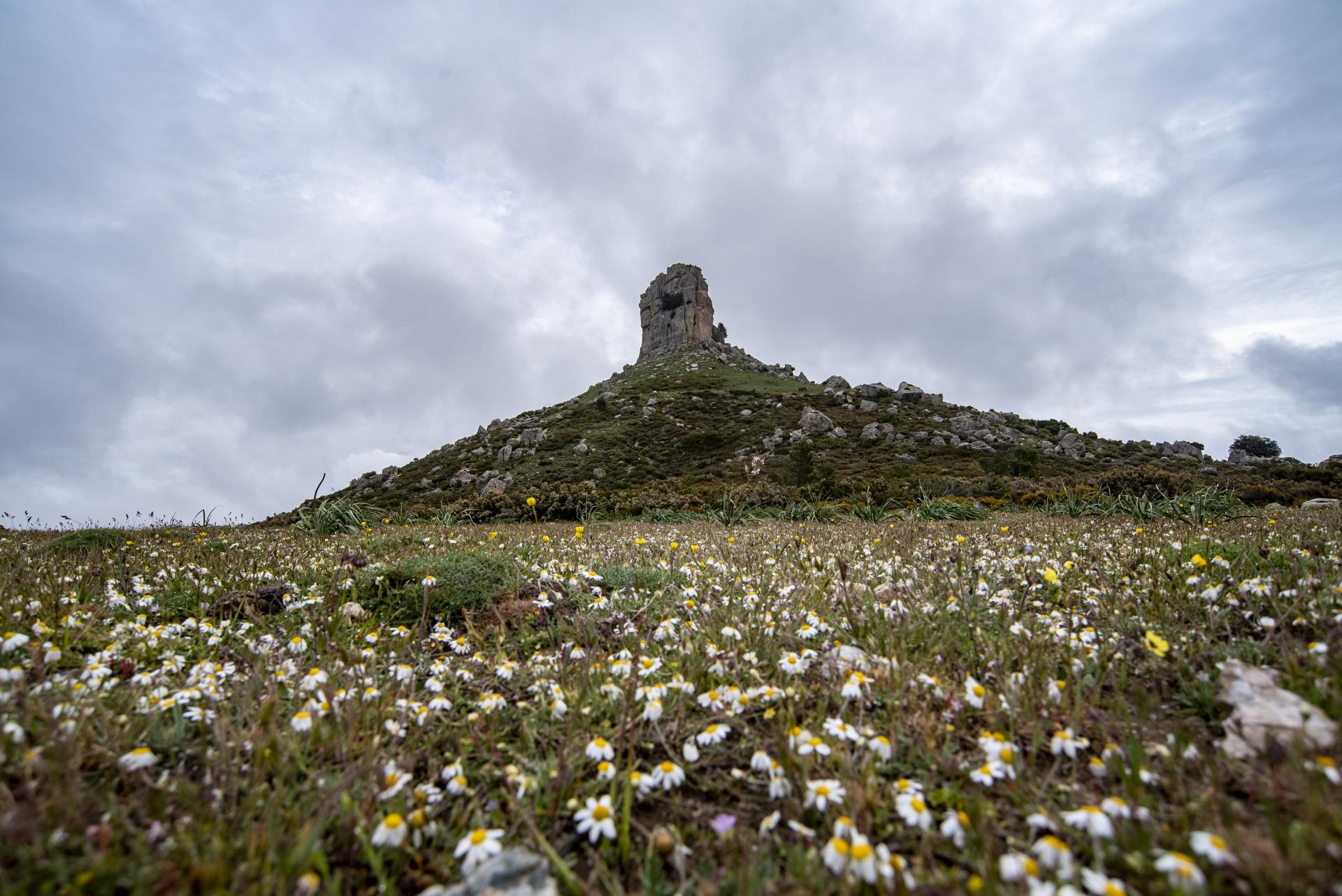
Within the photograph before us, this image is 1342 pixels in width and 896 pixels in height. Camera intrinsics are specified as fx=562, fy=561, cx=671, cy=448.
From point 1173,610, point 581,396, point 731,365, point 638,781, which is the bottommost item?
point 638,781

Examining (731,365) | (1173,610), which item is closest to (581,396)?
(731,365)

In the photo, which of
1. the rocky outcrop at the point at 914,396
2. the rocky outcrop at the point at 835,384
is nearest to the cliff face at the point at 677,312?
the rocky outcrop at the point at 835,384

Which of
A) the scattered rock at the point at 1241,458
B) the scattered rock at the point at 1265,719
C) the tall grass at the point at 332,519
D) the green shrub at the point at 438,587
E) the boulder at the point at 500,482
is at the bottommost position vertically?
the scattered rock at the point at 1265,719

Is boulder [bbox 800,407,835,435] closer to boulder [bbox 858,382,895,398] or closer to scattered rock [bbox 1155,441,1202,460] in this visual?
boulder [bbox 858,382,895,398]

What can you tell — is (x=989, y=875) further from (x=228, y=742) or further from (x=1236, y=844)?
(x=228, y=742)

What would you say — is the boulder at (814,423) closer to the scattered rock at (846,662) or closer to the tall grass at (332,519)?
the tall grass at (332,519)

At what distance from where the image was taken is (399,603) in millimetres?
5270

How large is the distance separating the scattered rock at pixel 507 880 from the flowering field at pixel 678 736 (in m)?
0.08

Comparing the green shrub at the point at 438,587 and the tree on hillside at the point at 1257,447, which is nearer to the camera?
the green shrub at the point at 438,587

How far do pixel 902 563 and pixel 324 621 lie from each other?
5.63 metres

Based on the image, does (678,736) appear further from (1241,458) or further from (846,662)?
(1241,458)

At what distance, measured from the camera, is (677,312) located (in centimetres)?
13562

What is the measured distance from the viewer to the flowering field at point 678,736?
1926 millimetres

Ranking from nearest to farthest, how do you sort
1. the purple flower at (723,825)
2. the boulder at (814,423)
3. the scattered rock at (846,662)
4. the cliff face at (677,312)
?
the purple flower at (723,825) → the scattered rock at (846,662) → the boulder at (814,423) → the cliff face at (677,312)
